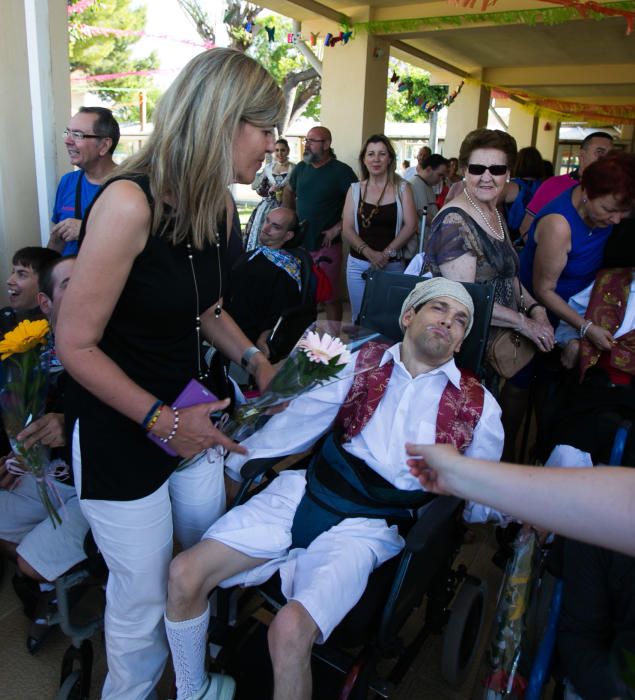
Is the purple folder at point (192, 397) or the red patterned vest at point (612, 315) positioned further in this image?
the red patterned vest at point (612, 315)

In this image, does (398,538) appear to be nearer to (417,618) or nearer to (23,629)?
(417,618)

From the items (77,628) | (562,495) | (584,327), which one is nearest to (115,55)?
(584,327)

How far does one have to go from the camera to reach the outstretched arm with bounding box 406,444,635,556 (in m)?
0.86

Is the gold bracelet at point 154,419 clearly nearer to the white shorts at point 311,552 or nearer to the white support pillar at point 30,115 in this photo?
the white shorts at point 311,552

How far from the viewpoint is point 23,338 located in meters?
1.59

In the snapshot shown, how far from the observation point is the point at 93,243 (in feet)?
3.97

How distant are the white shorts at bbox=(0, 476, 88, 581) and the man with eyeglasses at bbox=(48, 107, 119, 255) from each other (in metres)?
1.26

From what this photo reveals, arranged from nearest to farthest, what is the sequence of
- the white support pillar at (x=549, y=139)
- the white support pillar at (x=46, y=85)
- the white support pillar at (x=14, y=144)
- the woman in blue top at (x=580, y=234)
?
the woman in blue top at (x=580, y=234)
the white support pillar at (x=14, y=144)
the white support pillar at (x=46, y=85)
the white support pillar at (x=549, y=139)

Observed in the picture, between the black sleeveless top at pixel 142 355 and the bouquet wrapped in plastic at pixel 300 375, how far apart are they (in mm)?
231

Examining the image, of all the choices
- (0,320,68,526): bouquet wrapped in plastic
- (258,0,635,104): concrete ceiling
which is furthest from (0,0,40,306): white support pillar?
(258,0,635,104): concrete ceiling

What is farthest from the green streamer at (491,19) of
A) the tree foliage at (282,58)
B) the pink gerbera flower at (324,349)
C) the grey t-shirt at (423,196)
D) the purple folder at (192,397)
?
the tree foliage at (282,58)

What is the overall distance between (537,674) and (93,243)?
143 centimetres

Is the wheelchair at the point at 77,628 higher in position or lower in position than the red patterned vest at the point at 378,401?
lower

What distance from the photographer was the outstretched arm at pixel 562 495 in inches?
33.7
